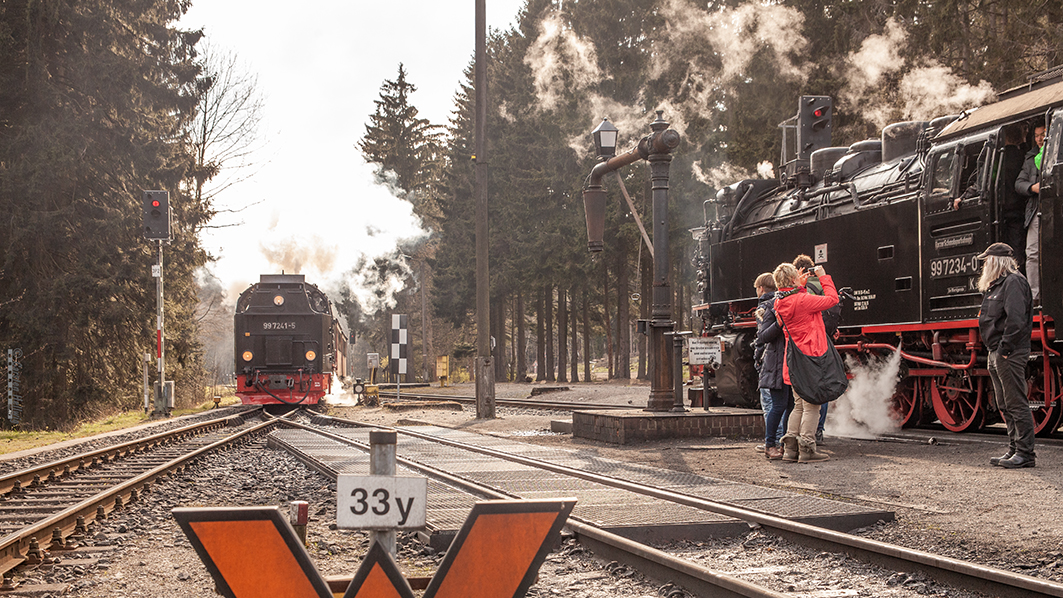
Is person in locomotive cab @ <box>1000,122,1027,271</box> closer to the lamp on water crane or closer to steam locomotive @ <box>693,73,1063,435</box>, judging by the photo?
steam locomotive @ <box>693,73,1063,435</box>

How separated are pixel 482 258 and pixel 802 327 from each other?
9.56 meters

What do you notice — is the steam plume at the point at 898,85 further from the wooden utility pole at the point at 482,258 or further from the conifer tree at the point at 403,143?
the conifer tree at the point at 403,143

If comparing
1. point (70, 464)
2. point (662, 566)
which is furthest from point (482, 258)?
point (662, 566)

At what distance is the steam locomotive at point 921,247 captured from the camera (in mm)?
9969

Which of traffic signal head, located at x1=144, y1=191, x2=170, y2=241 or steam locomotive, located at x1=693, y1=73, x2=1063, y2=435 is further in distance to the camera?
traffic signal head, located at x1=144, y1=191, x2=170, y2=241

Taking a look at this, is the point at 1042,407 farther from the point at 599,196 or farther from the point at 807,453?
the point at 599,196

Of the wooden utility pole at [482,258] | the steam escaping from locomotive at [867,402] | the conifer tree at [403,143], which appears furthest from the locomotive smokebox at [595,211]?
the conifer tree at [403,143]

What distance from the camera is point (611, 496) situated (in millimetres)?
7129

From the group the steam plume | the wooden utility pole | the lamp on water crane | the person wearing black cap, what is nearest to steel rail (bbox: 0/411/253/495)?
the wooden utility pole

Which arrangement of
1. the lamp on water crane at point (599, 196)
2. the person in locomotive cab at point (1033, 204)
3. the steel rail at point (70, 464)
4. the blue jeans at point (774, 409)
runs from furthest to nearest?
the lamp on water crane at point (599, 196) < the blue jeans at point (774, 409) < the person in locomotive cab at point (1033, 204) < the steel rail at point (70, 464)

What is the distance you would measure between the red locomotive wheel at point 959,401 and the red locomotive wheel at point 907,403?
191 mm

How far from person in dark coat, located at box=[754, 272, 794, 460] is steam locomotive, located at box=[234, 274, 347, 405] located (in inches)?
617

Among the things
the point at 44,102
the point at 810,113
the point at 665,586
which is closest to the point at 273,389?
the point at 44,102

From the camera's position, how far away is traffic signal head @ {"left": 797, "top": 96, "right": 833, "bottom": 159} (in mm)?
16656
